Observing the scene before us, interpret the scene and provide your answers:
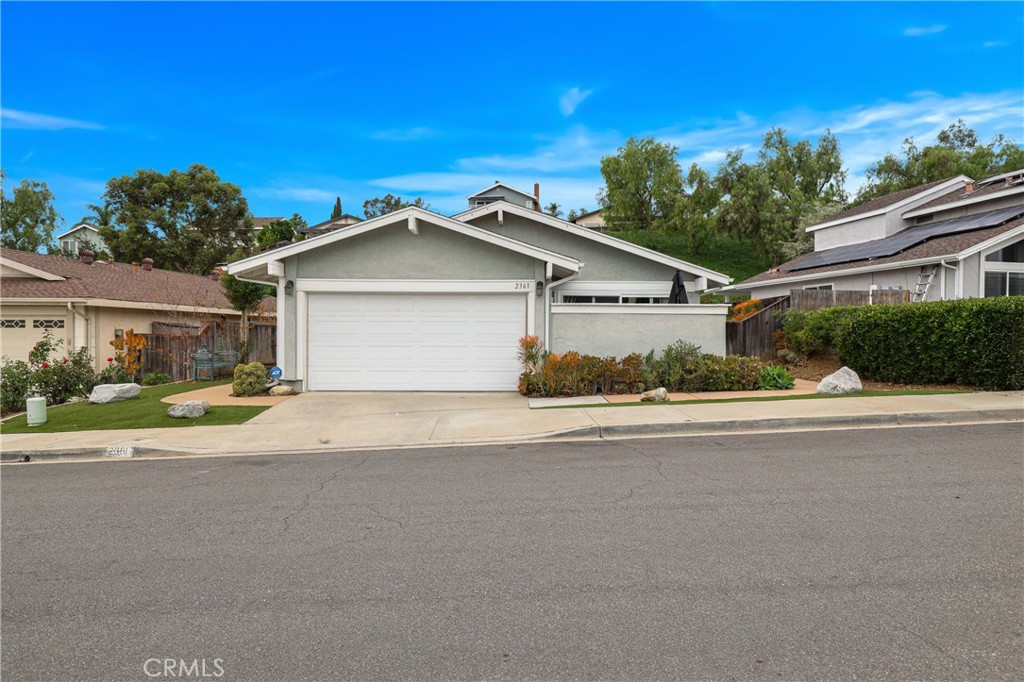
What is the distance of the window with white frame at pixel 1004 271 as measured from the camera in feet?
61.2

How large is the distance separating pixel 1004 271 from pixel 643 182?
1121 inches

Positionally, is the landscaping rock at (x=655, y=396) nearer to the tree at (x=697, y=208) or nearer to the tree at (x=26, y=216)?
the tree at (x=697, y=208)

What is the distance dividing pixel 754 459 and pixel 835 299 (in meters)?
12.6

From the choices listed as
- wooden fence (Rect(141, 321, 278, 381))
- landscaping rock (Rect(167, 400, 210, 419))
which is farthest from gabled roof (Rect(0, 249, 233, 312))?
landscaping rock (Rect(167, 400, 210, 419))

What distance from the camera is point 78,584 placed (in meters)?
4.41

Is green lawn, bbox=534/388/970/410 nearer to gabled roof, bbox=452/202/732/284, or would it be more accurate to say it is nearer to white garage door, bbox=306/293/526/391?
white garage door, bbox=306/293/526/391

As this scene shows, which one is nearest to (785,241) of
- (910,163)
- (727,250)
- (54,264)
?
(727,250)

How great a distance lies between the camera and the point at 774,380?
45.4 feet

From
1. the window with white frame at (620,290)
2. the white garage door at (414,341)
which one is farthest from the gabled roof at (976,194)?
the white garage door at (414,341)

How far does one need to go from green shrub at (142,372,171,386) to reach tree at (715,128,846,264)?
36.0 meters

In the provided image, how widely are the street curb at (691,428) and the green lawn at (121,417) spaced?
5.63 ft

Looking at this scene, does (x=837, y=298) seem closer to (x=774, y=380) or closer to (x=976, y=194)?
(x=774, y=380)

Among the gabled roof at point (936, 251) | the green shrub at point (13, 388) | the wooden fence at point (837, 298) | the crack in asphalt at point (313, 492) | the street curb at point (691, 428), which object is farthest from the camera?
the gabled roof at point (936, 251)

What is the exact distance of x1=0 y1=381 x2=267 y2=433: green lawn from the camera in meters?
11.2
